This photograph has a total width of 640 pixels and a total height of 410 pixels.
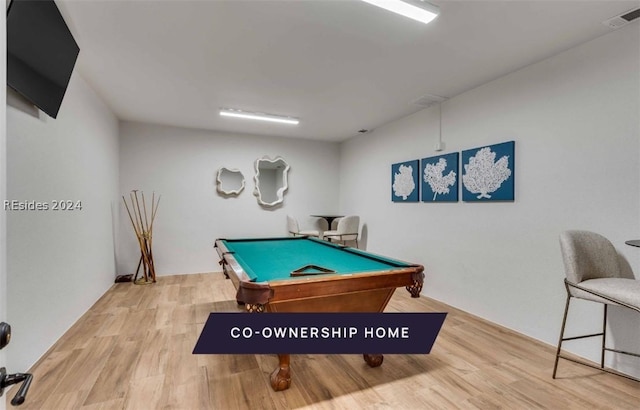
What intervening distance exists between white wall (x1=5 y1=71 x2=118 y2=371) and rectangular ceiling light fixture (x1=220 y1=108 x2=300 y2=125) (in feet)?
4.96

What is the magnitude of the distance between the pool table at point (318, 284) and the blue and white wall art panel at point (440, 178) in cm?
164

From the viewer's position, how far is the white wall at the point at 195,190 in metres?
4.77

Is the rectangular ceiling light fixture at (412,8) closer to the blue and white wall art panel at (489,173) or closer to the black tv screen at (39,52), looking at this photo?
the blue and white wall art panel at (489,173)

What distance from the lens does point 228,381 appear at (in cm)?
205

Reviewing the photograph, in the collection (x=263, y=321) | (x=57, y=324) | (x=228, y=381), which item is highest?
(x=263, y=321)

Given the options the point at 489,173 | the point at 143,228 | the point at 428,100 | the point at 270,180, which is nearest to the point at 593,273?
the point at 489,173

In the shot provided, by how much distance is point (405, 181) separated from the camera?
168 inches

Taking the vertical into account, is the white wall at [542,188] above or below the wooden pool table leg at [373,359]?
above

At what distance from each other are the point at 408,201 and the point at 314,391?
2942mm

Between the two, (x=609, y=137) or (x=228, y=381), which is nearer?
(x=228, y=381)

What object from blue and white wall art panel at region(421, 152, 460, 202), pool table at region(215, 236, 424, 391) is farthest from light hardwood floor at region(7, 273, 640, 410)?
blue and white wall art panel at region(421, 152, 460, 202)

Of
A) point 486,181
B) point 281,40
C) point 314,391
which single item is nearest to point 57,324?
point 314,391

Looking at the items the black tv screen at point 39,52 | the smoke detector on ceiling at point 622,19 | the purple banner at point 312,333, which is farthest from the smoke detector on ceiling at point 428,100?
the black tv screen at point 39,52

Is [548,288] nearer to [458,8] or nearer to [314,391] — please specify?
[314,391]
